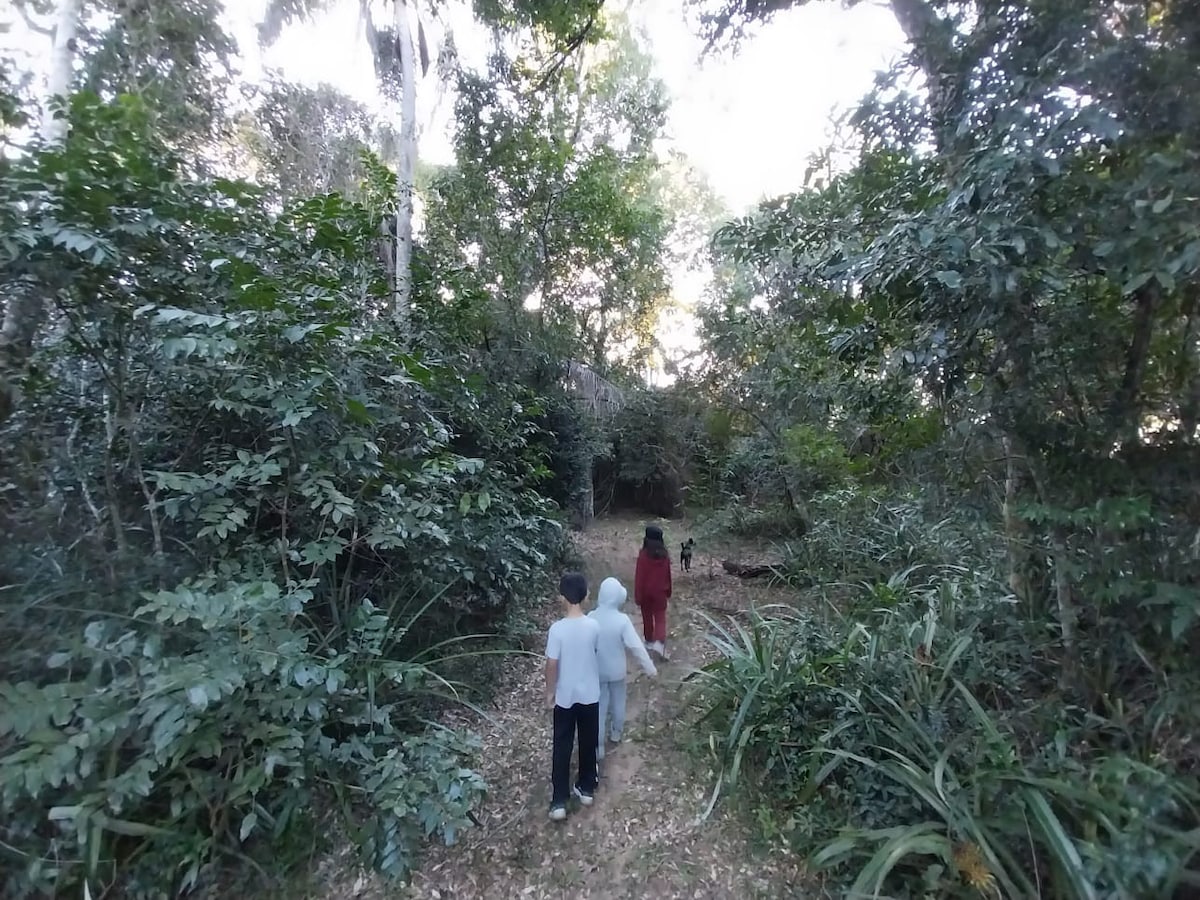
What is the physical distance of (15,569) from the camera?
A: 2.74 m

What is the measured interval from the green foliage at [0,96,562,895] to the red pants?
205 cm

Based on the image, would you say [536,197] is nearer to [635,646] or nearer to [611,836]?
[635,646]

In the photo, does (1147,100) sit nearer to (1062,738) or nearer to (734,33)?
(1062,738)

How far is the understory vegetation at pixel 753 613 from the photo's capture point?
2.29m

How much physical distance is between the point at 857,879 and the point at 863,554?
407cm

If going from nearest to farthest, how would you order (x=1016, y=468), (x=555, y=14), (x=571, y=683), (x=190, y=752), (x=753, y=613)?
1. (x=190, y=752)
2. (x=571, y=683)
3. (x=1016, y=468)
4. (x=753, y=613)
5. (x=555, y=14)

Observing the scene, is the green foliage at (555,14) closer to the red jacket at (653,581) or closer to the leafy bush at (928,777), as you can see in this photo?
the red jacket at (653,581)

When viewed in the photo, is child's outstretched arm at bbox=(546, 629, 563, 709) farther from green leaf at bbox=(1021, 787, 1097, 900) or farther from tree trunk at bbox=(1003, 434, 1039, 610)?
tree trunk at bbox=(1003, 434, 1039, 610)

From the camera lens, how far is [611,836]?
318cm

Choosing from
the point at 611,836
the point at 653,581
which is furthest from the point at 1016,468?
the point at 611,836

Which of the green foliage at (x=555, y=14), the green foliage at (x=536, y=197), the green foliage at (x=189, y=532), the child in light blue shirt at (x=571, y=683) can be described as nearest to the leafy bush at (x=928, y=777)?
the child in light blue shirt at (x=571, y=683)

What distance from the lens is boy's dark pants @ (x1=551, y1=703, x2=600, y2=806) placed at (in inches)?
126

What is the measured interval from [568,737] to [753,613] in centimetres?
187

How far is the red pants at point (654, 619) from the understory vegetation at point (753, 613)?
0.92 m
